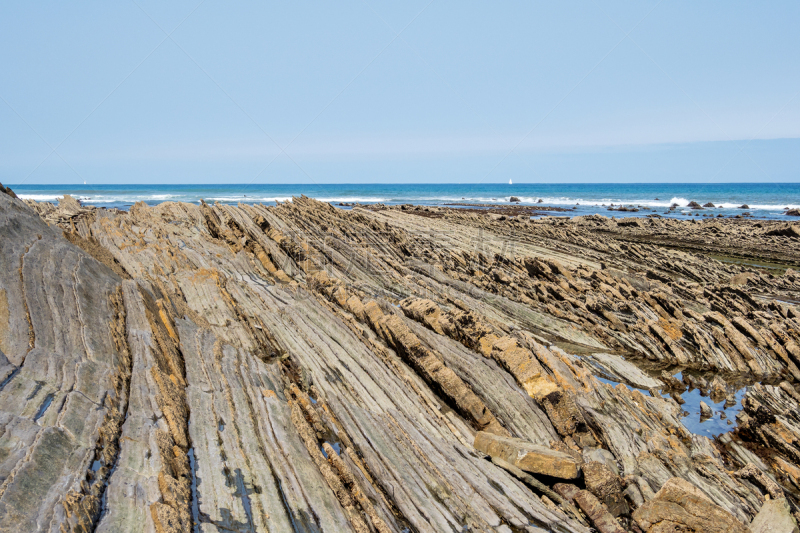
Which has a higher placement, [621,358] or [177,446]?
[177,446]

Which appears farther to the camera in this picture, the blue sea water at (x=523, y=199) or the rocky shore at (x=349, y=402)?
the blue sea water at (x=523, y=199)

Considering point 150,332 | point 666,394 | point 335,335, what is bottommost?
point 666,394

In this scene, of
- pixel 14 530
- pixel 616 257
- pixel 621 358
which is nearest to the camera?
pixel 14 530

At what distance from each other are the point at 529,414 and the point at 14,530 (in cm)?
811

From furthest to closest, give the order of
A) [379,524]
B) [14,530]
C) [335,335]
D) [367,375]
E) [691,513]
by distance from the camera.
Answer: [335,335], [367,375], [691,513], [379,524], [14,530]

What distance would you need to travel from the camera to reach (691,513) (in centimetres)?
677

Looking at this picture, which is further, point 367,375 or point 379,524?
point 367,375

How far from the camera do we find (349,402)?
9.25 metres

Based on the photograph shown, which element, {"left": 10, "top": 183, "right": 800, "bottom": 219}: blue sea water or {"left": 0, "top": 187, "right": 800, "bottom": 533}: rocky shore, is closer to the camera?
{"left": 0, "top": 187, "right": 800, "bottom": 533}: rocky shore

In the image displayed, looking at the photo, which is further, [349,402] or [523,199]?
[523,199]

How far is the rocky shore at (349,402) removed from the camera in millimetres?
6191

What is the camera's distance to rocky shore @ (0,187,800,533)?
6.19m

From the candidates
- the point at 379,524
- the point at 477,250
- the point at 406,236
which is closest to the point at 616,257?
the point at 477,250

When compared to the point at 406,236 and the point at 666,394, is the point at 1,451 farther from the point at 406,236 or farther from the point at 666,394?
the point at 406,236
